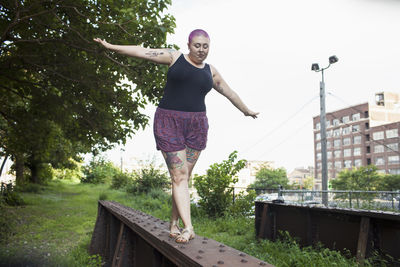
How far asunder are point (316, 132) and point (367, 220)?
99.3 meters

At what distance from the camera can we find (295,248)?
16.7 feet

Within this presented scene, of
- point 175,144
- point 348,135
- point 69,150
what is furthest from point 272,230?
point 348,135

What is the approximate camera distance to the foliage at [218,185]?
10.8 meters

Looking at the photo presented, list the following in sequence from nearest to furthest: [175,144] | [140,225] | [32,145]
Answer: [175,144] → [140,225] → [32,145]

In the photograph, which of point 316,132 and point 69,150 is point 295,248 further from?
point 316,132

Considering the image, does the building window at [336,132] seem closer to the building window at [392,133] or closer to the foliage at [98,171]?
the building window at [392,133]

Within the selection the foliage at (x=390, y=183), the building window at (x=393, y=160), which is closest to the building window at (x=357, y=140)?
the building window at (x=393, y=160)

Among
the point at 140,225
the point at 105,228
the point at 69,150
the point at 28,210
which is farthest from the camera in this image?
the point at 69,150

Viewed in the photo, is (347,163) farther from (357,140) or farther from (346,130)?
(346,130)

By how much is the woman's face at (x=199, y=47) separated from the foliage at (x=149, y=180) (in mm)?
16643

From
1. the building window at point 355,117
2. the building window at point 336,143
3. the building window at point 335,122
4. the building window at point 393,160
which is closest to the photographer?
the building window at point 393,160

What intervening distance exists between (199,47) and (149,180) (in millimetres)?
17214

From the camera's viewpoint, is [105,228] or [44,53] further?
[44,53]

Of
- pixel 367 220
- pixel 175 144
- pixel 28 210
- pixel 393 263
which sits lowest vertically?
pixel 28 210
